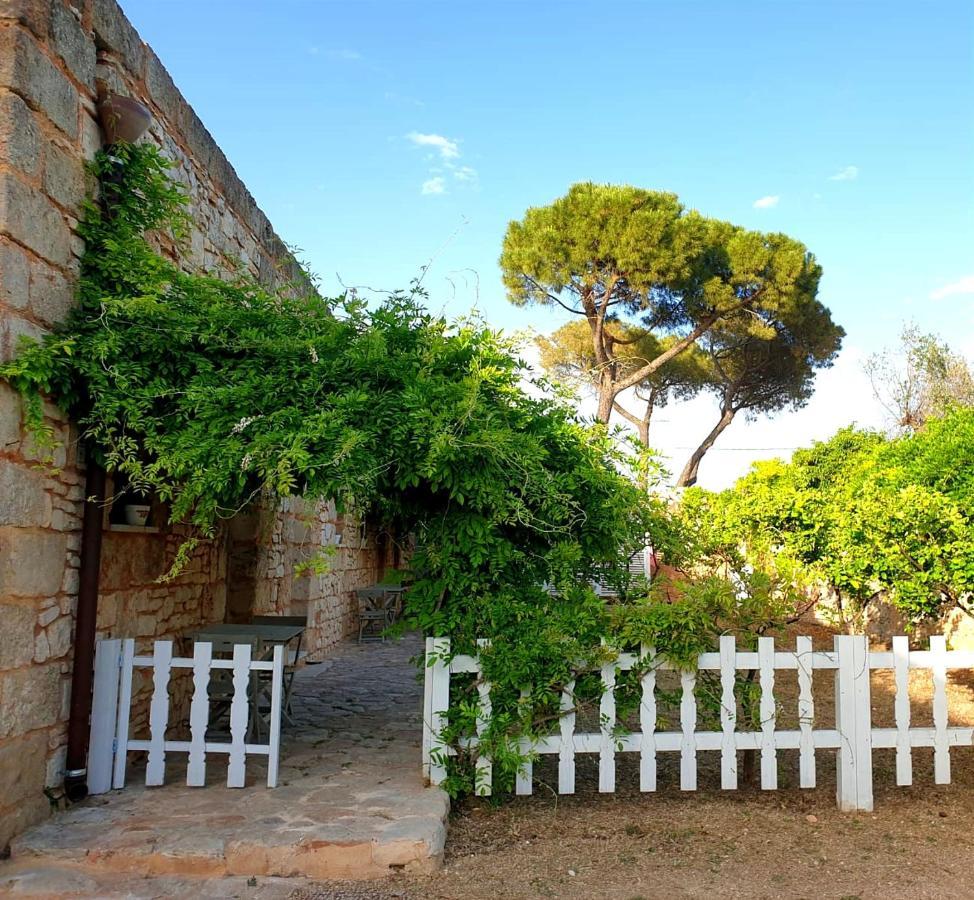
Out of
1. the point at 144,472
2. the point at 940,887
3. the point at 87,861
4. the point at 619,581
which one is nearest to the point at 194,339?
the point at 144,472

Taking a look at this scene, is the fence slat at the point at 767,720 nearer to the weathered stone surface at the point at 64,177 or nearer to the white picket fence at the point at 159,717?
the white picket fence at the point at 159,717

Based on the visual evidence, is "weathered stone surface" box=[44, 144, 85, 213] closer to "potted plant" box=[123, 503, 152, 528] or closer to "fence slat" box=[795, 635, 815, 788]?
"potted plant" box=[123, 503, 152, 528]

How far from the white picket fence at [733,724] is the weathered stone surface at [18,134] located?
9.49 ft

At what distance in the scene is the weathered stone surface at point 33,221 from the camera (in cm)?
342

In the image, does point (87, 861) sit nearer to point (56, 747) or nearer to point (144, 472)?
point (56, 747)

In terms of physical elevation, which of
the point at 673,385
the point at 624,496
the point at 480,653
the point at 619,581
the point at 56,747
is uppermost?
the point at 673,385

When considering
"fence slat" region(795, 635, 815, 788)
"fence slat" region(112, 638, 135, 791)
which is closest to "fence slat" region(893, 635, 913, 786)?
"fence slat" region(795, 635, 815, 788)

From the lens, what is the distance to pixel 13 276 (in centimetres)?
346

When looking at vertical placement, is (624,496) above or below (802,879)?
above

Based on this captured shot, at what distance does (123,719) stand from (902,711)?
4.02 metres

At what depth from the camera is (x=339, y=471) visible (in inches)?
146

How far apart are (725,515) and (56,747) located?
591 cm

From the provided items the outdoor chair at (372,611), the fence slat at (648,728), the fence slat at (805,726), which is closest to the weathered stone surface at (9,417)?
the fence slat at (648,728)

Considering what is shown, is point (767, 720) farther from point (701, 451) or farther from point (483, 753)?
point (701, 451)
